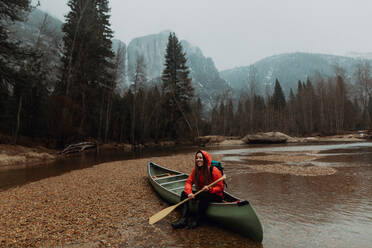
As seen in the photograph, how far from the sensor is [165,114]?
123 feet

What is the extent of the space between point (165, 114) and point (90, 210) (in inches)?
1301

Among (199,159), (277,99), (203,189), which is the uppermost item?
(277,99)

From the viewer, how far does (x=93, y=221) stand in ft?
14.0

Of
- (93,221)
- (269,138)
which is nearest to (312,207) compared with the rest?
(93,221)

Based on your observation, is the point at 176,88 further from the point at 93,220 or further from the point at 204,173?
the point at 93,220

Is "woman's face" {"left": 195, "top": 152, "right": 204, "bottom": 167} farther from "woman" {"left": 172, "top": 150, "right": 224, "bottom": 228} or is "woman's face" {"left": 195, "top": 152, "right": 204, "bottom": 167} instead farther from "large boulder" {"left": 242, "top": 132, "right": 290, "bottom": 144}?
"large boulder" {"left": 242, "top": 132, "right": 290, "bottom": 144}

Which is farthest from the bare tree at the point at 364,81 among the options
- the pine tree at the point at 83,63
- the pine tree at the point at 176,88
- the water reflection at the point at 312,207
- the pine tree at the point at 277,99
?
the pine tree at the point at 83,63

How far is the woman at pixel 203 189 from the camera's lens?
13.0 feet

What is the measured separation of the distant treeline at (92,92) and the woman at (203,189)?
59.4 ft

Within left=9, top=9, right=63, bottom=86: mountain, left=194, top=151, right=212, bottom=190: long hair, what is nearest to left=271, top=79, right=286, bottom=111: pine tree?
left=9, top=9, right=63, bottom=86: mountain

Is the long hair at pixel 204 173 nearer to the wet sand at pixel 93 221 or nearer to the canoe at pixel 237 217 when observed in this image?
the canoe at pixel 237 217

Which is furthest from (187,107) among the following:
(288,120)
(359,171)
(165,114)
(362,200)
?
(288,120)

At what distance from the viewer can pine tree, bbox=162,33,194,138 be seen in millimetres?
35969

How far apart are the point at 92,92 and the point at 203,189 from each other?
80.7 ft
